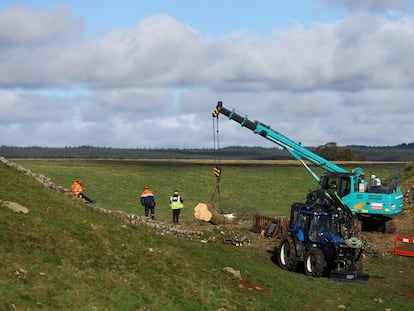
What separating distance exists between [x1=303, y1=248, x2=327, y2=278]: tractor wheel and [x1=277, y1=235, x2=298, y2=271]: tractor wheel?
63 cm

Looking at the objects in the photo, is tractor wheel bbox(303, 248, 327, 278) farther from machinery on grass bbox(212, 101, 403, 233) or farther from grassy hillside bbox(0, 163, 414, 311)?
machinery on grass bbox(212, 101, 403, 233)

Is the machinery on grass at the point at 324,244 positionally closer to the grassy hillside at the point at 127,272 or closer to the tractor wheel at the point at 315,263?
the tractor wheel at the point at 315,263

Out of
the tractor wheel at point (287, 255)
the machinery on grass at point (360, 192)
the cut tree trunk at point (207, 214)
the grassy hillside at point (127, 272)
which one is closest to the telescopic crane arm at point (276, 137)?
the machinery on grass at point (360, 192)

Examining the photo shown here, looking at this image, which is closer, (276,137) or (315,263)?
(315,263)

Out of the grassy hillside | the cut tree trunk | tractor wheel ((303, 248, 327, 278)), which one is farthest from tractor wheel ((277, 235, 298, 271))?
the cut tree trunk

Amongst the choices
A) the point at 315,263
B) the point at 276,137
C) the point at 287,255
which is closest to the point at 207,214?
the point at 276,137

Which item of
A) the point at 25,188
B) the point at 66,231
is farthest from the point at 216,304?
the point at 25,188

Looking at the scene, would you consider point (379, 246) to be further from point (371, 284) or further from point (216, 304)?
point (216, 304)

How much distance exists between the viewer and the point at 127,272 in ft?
69.6

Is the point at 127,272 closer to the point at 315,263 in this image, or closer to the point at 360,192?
the point at 315,263

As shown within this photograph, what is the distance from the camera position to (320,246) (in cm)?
2623

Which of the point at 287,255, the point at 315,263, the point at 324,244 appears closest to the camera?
the point at 315,263

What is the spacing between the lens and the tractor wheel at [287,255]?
2683 centimetres

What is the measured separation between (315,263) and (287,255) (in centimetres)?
217
